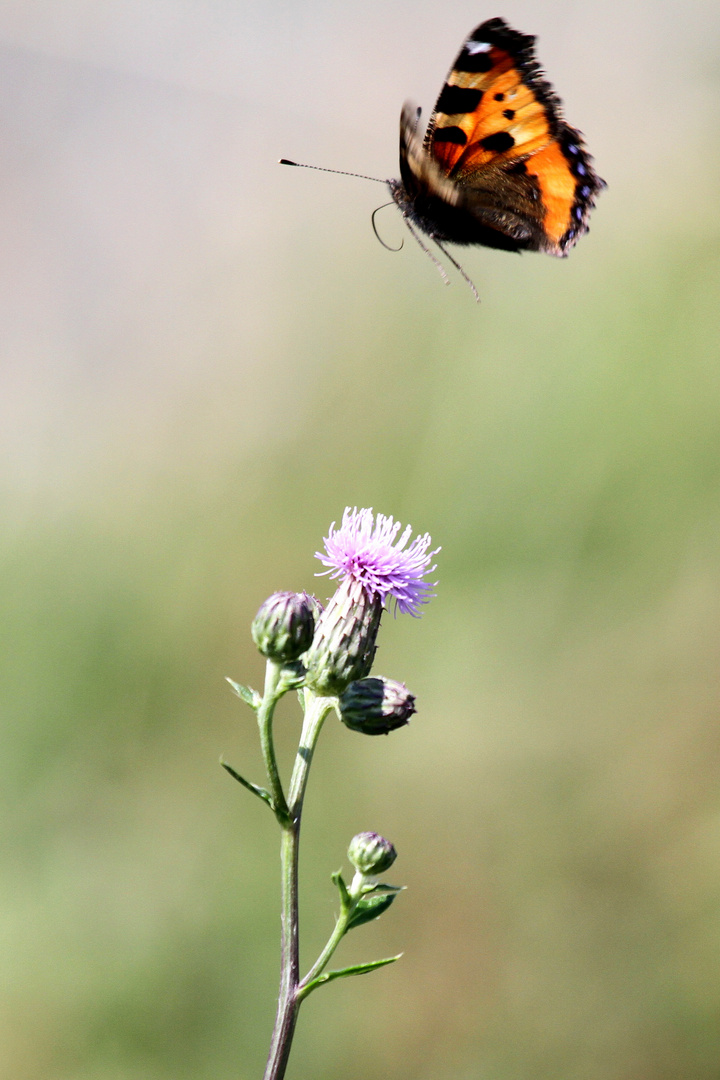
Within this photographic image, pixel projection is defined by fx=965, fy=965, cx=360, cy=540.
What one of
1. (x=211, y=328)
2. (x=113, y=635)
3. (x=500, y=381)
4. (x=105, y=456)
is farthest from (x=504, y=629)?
(x=211, y=328)

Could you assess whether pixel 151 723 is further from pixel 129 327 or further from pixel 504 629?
pixel 129 327

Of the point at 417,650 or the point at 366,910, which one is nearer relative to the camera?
the point at 366,910

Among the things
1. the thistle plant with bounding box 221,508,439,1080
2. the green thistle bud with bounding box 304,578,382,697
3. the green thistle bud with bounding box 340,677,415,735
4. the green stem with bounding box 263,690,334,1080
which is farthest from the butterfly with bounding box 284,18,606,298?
the green stem with bounding box 263,690,334,1080

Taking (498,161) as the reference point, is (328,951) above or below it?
below

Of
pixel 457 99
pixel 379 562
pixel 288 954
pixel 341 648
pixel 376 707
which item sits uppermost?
pixel 457 99

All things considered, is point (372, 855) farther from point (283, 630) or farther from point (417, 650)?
point (417, 650)

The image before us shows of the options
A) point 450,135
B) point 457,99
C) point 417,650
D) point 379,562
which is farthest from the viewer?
point 417,650

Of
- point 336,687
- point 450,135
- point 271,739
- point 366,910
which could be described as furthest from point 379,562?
point 450,135
